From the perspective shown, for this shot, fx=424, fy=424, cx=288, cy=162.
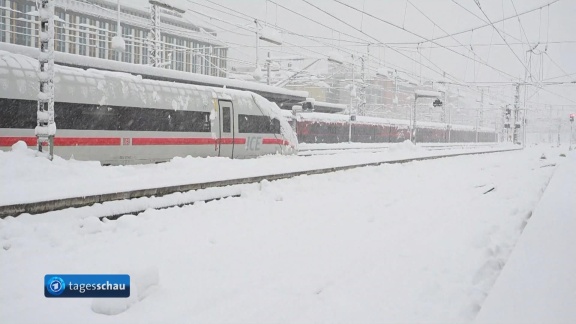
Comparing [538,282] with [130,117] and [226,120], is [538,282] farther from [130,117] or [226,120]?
[226,120]

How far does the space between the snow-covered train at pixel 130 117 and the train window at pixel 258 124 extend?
4cm

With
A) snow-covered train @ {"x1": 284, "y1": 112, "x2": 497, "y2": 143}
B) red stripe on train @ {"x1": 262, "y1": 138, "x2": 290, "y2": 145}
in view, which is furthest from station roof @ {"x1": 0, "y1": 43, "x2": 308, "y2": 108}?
red stripe on train @ {"x1": 262, "y1": 138, "x2": 290, "y2": 145}

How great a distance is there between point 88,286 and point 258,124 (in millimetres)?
14379

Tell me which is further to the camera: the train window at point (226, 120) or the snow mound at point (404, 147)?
the snow mound at point (404, 147)

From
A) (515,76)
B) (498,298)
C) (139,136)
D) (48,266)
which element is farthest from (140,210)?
(515,76)

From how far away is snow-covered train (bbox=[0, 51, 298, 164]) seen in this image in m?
10.6

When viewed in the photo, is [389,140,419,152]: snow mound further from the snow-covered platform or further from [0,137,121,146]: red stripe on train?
the snow-covered platform

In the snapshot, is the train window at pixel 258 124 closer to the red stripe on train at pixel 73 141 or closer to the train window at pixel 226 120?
the train window at pixel 226 120

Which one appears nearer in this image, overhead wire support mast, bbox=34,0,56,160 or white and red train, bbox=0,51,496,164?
overhead wire support mast, bbox=34,0,56,160

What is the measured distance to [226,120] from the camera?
1595cm

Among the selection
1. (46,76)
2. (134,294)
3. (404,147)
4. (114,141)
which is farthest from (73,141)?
(404,147)

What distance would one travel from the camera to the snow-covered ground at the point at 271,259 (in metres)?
3.32

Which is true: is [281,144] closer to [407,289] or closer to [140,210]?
[140,210]

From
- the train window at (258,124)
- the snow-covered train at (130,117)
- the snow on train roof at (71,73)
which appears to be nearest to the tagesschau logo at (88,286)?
the snow-covered train at (130,117)
